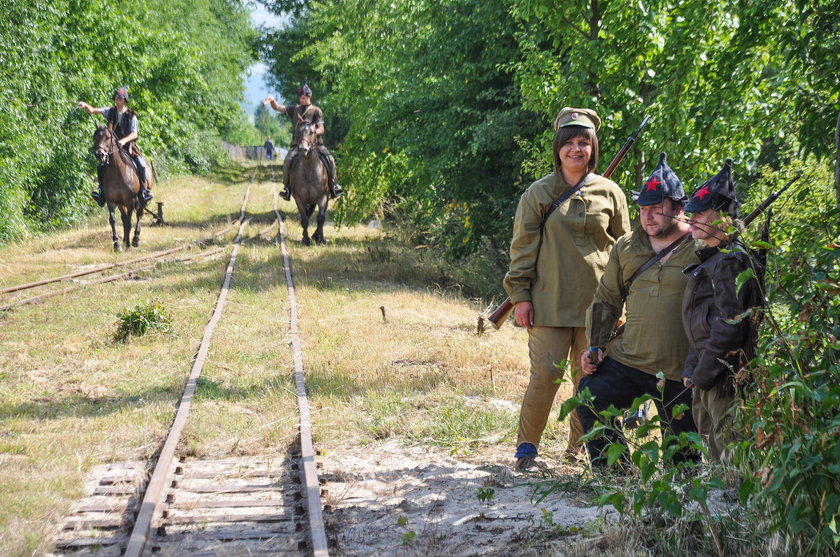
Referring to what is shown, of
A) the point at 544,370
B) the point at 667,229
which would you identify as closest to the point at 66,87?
the point at 544,370

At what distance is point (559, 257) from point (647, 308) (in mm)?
728

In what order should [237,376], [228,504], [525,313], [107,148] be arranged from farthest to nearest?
[107,148] → [237,376] → [525,313] → [228,504]

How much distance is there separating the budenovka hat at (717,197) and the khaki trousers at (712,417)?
0.92 meters

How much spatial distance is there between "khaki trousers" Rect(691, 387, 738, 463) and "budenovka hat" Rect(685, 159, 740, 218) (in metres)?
0.92

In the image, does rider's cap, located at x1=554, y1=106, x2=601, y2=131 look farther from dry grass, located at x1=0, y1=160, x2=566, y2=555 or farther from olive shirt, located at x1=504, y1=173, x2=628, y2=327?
dry grass, located at x1=0, y1=160, x2=566, y2=555

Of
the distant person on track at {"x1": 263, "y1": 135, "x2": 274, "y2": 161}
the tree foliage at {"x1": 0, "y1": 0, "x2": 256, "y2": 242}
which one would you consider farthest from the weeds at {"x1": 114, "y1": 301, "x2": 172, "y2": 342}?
the distant person on track at {"x1": 263, "y1": 135, "x2": 274, "y2": 161}

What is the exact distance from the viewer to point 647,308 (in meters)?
4.91

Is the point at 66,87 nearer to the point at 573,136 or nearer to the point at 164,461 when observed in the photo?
the point at 164,461

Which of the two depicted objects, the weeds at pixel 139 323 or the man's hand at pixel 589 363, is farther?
the weeds at pixel 139 323

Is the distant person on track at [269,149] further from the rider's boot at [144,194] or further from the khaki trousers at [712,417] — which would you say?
the khaki trousers at [712,417]

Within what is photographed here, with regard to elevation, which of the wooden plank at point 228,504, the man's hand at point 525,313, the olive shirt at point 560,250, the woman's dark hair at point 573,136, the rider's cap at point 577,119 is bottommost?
the wooden plank at point 228,504

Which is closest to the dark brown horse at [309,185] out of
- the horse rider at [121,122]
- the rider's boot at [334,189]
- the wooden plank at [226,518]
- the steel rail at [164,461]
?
the rider's boot at [334,189]

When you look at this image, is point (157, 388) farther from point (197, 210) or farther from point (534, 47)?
point (197, 210)

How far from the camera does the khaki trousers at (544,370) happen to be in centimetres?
549
